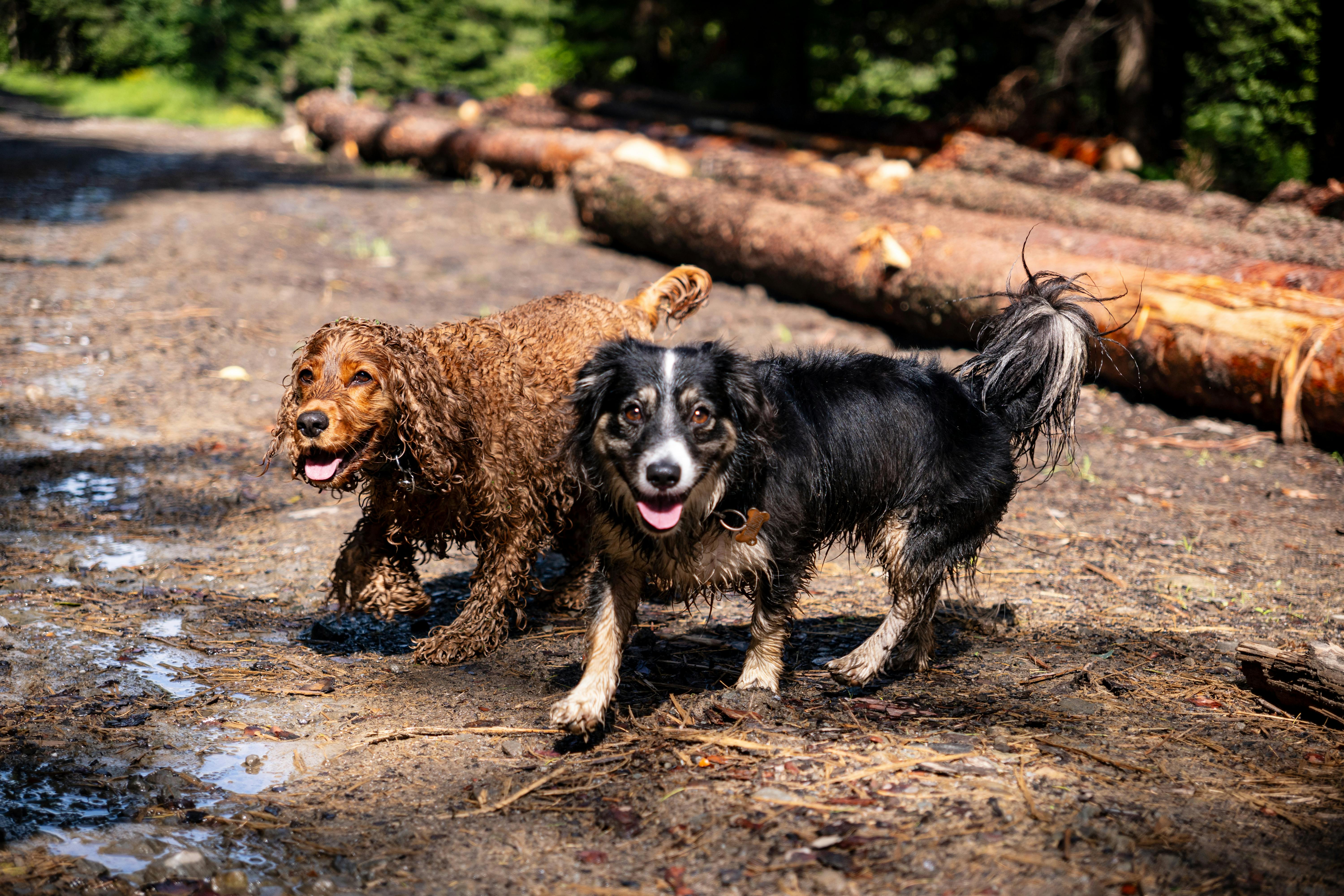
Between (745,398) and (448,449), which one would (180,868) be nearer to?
(448,449)

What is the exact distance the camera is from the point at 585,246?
15891 mm

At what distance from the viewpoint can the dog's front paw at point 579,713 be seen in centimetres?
403

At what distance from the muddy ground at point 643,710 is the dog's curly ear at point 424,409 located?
30.7 inches

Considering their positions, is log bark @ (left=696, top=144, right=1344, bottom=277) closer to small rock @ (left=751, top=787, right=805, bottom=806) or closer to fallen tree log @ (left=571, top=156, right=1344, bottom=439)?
fallen tree log @ (left=571, top=156, right=1344, bottom=439)

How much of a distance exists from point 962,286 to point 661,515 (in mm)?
7615

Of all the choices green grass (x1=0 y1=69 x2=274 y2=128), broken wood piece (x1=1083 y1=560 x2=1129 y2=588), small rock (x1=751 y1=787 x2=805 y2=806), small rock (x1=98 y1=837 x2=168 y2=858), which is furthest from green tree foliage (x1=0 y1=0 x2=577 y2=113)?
small rock (x1=98 y1=837 x2=168 y2=858)

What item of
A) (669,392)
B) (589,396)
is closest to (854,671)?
(669,392)

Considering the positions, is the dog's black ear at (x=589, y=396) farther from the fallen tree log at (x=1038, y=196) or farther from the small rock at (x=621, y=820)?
the fallen tree log at (x=1038, y=196)

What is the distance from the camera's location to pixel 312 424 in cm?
454

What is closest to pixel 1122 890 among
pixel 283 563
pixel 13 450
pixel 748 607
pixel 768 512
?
pixel 768 512

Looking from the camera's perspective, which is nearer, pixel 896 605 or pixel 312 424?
pixel 312 424

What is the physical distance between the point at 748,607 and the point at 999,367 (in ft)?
6.69

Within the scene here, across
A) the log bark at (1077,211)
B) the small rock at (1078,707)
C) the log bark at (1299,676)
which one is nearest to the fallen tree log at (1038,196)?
the log bark at (1077,211)

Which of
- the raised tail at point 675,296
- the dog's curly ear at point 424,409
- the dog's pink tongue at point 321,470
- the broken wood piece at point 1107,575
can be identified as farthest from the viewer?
the raised tail at point 675,296
